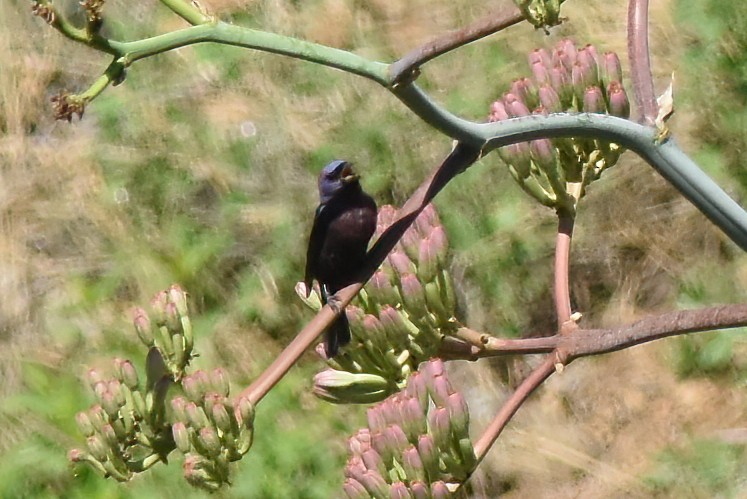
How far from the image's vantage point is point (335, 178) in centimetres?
199

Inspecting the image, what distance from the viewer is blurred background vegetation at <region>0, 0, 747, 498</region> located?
3.09 meters

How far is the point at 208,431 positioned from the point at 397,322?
43 cm

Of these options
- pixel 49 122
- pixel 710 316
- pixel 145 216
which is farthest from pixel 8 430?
pixel 710 316

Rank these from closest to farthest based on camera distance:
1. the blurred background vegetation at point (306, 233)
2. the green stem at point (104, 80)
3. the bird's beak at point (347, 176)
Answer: the green stem at point (104, 80)
the bird's beak at point (347, 176)
the blurred background vegetation at point (306, 233)

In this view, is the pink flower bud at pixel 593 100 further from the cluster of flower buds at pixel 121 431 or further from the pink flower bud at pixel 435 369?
the cluster of flower buds at pixel 121 431

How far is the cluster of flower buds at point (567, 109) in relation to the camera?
1.52 metres

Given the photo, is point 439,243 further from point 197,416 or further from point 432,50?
point 432,50

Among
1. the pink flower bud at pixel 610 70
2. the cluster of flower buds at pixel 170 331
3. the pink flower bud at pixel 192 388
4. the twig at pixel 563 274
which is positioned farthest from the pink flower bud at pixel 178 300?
the pink flower bud at pixel 610 70

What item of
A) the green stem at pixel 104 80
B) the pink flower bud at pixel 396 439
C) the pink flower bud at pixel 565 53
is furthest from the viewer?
the pink flower bud at pixel 565 53

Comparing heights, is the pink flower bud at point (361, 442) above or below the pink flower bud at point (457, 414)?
below

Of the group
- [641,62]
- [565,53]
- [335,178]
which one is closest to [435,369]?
[641,62]

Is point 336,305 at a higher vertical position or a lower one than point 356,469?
higher

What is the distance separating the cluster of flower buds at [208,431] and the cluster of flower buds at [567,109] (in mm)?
584

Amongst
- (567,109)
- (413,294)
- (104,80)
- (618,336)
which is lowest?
(413,294)
